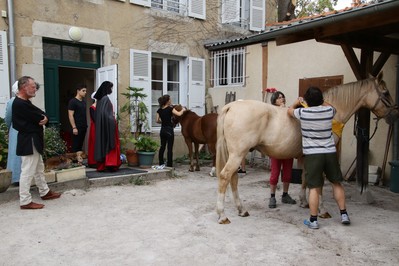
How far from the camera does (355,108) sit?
4535mm

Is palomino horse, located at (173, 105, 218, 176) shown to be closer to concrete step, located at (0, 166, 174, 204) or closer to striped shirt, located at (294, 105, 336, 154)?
concrete step, located at (0, 166, 174, 204)

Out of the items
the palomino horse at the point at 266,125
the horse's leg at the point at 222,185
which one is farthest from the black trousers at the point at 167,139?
the horse's leg at the point at 222,185

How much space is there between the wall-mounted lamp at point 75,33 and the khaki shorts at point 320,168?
18.7ft

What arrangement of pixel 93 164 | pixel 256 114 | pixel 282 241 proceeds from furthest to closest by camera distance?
pixel 93 164 → pixel 256 114 → pixel 282 241

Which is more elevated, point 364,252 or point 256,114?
point 256,114

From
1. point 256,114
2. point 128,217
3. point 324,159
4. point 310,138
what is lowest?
point 128,217

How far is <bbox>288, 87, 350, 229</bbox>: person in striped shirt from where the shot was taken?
385cm

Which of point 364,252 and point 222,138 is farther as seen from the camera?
point 222,138

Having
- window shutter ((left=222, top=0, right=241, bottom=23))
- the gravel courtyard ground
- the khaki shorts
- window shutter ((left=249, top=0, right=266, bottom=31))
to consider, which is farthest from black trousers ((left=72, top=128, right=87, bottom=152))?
window shutter ((left=249, top=0, right=266, bottom=31))

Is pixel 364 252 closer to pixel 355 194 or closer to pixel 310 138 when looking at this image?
pixel 310 138

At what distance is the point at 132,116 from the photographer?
823 cm

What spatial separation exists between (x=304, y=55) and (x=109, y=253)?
6061 mm

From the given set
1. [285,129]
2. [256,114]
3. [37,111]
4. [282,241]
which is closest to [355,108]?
[285,129]

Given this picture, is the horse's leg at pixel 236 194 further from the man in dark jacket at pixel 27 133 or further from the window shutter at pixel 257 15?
the window shutter at pixel 257 15
